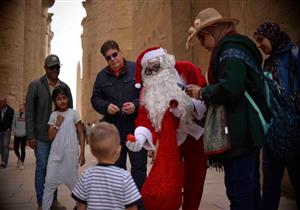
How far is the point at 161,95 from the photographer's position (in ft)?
12.4

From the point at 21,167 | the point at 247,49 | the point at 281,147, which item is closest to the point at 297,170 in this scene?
the point at 281,147

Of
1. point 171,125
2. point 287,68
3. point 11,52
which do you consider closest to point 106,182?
point 171,125

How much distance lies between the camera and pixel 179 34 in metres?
10.1

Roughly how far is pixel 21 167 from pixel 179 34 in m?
5.40

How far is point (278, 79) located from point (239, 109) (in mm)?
834

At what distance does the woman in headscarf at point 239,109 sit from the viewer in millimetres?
2766

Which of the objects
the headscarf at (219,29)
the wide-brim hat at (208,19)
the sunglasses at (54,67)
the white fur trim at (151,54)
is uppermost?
the wide-brim hat at (208,19)

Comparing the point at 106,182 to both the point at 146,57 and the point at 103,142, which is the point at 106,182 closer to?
the point at 103,142

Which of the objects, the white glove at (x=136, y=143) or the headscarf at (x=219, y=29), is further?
the white glove at (x=136, y=143)

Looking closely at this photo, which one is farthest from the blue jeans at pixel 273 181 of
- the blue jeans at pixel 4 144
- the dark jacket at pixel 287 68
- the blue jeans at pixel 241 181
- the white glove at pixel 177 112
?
the blue jeans at pixel 4 144

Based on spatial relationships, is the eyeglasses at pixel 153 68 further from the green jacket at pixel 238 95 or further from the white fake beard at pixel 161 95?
the green jacket at pixel 238 95

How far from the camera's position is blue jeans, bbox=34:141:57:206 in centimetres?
482

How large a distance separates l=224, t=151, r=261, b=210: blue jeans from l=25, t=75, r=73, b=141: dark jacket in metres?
2.78

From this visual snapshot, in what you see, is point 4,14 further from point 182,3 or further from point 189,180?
point 189,180
